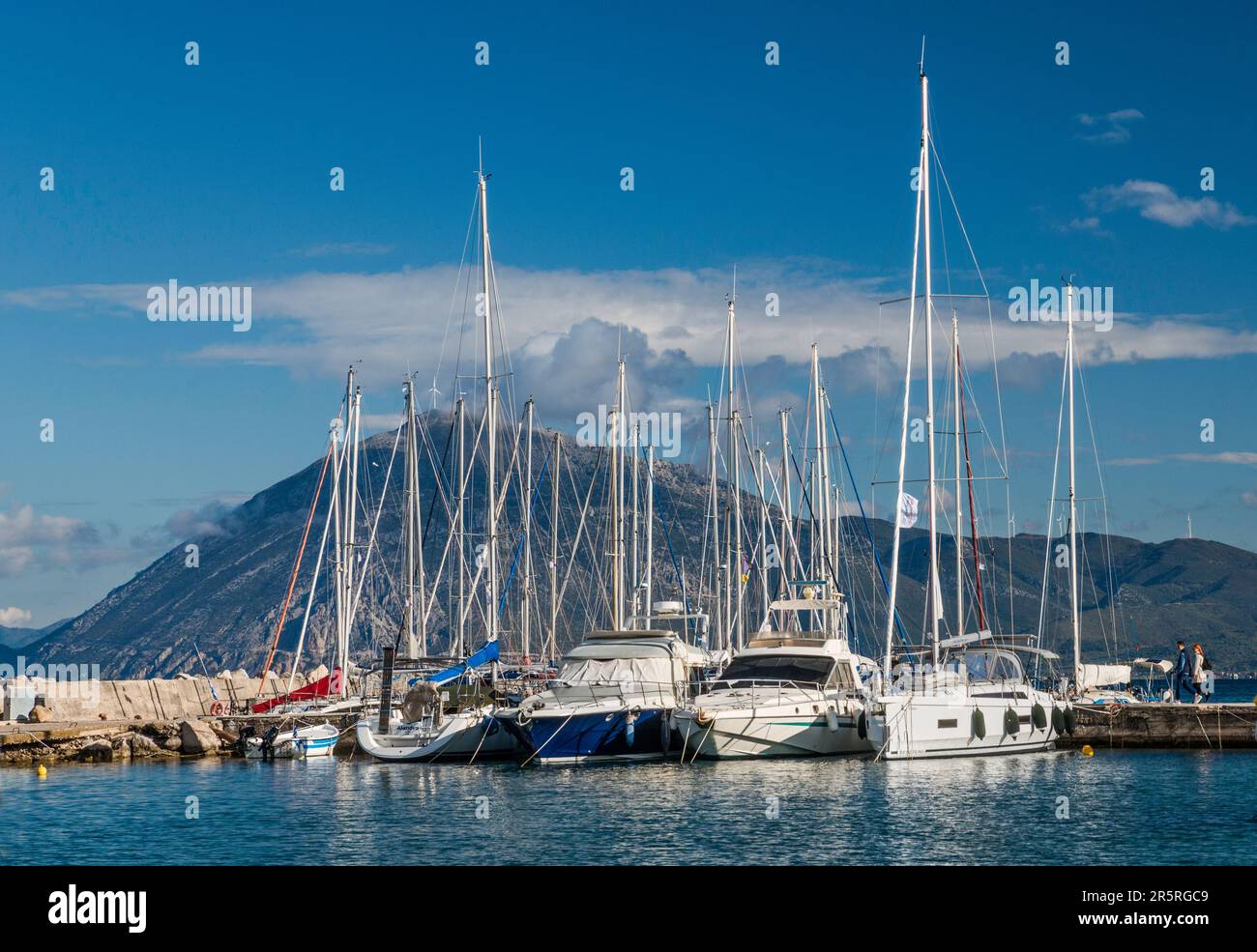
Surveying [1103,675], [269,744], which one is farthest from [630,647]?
[1103,675]

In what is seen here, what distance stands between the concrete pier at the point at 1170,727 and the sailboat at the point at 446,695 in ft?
67.9

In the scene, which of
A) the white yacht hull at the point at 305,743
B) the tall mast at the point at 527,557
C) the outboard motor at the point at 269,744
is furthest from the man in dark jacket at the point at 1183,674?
the outboard motor at the point at 269,744

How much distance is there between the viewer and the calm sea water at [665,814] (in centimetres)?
2702

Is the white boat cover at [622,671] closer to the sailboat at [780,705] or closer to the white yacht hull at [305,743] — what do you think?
the sailboat at [780,705]

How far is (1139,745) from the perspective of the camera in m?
47.2

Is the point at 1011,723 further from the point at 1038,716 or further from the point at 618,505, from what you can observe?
the point at 618,505

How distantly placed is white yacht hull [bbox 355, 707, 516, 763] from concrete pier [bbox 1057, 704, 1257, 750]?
20018 mm

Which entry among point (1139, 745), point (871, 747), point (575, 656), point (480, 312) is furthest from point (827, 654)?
point (480, 312)

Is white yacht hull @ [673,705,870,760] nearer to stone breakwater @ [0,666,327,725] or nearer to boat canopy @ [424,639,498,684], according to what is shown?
boat canopy @ [424,639,498,684]

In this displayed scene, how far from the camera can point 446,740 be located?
149 feet

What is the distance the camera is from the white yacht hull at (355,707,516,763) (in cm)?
4534
